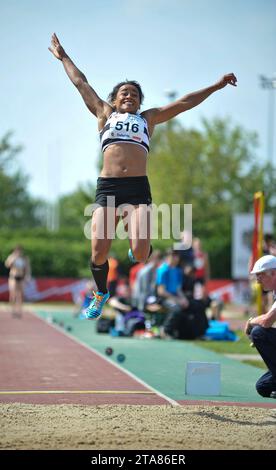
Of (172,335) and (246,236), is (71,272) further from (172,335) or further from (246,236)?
(172,335)

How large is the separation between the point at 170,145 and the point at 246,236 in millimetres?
18601

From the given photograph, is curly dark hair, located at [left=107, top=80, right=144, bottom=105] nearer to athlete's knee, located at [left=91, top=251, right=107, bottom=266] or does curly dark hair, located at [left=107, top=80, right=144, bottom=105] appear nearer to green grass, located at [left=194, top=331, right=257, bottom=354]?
athlete's knee, located at [left=91, top=251, right=107, bottom=266]

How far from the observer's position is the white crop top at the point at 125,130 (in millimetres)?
8391

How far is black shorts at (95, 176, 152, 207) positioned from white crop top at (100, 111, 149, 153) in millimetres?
358

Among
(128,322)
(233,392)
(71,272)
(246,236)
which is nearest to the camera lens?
(233,392)

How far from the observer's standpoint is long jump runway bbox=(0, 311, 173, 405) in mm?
9039

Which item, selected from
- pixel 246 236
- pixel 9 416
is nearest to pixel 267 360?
pixel 9 416

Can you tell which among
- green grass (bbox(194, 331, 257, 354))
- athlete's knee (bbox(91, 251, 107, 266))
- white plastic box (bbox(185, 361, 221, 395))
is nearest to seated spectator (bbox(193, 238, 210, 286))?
green grass (bbox(194, 331, 257, 354))

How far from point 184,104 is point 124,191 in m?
1.19

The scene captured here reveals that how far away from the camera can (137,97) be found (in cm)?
868

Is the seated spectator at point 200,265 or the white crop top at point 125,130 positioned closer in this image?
the white crop top at point 125,130

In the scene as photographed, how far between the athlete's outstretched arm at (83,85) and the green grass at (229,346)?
6.77m

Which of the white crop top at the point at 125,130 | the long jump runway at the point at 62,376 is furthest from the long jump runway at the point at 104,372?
the white crop top at the point at 125,130

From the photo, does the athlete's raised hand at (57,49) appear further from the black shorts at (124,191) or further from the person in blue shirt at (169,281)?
the person in blue shirt at (169,281)
